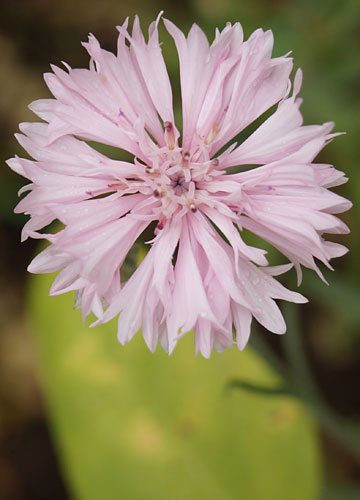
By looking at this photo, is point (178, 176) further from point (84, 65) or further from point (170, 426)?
point (84, 65)

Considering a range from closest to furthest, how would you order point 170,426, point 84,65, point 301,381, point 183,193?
point 183,193, point 301,381, point 170,426, point 84,65

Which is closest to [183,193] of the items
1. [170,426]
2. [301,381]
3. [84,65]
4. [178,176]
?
[178,176]

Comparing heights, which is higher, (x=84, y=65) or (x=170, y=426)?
(x=84, y=65)

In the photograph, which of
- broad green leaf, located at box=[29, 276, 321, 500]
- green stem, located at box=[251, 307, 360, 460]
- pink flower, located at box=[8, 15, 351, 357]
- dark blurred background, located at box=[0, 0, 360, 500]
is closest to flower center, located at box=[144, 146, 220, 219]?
pink flower, located at box=[8, 15, 351, 357]

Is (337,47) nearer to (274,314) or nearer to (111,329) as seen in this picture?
(111,329)

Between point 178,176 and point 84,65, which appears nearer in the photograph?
point 178,176

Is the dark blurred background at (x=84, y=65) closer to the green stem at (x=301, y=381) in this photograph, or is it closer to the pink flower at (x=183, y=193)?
the green stem at (x=301, y=381)

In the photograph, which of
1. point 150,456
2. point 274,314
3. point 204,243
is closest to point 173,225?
point 204,243
